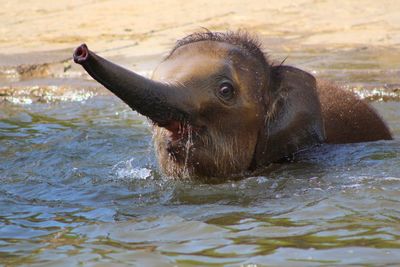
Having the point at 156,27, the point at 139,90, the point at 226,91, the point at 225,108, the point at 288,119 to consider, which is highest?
the point at 156,27

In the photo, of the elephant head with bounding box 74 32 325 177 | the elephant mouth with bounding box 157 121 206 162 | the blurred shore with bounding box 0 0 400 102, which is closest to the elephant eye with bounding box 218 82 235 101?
the elephant head with bounding box 74 32 325 177

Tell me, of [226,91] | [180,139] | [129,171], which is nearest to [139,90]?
[180,139]

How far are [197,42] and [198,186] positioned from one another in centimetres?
93

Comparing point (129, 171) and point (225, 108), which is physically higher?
point (225, 108)

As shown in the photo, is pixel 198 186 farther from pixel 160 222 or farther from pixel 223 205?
pixel 160 222

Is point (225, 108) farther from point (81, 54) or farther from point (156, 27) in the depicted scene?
point (156, 27)

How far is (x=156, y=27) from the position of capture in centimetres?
1238

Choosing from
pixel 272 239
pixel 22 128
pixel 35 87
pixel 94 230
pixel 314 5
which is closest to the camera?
pixel 272 239

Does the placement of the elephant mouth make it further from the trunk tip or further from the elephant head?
the trunk tip

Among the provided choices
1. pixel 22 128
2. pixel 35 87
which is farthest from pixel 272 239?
pixel 35 87

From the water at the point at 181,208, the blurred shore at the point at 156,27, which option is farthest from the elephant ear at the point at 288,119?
the blurred shore at the point at 156,27

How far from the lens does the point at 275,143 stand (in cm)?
643

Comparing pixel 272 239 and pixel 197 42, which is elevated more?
pixel 197 42

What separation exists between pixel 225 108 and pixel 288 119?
1.87 feet
